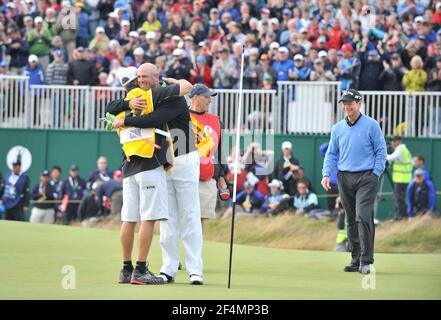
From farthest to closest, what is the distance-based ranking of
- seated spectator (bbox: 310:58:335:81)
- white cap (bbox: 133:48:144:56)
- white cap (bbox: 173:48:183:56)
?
white cap (bbox: 133:48:144:56) < white cap (bbox: 173:48:183:56) < seated spectator (bbox: 310:58:335:81)

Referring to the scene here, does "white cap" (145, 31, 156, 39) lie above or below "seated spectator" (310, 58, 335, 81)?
above

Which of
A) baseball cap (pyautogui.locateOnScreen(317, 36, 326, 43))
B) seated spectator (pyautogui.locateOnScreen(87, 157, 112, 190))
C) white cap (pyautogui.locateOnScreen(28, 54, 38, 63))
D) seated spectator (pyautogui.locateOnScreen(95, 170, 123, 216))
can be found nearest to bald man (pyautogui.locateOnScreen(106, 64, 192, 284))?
seated spectator (pyautogui.locateOnScreen(95, 170, 123, 216))

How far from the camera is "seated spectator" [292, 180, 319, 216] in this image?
2327 cm

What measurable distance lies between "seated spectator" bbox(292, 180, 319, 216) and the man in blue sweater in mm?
9018

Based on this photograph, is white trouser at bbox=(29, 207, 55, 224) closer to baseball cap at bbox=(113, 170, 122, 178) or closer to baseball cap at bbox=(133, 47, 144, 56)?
baseball cap at bbox=(113, 170, 122, 178)

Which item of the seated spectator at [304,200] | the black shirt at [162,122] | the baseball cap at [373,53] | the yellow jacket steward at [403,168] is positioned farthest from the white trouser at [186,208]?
the baseball cap at [373,53]

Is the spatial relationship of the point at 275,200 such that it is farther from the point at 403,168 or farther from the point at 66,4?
the point at 66,4

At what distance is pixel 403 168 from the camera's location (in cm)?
2330

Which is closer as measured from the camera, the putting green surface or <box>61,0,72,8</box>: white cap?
the putting green surface

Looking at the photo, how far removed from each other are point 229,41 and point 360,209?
13.0 metres

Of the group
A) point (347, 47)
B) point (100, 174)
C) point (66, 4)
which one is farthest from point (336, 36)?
point (66, 4)

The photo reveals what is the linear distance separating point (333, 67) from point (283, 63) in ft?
3.57

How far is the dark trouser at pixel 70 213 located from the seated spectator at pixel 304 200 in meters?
4.55

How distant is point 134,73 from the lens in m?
12.0
